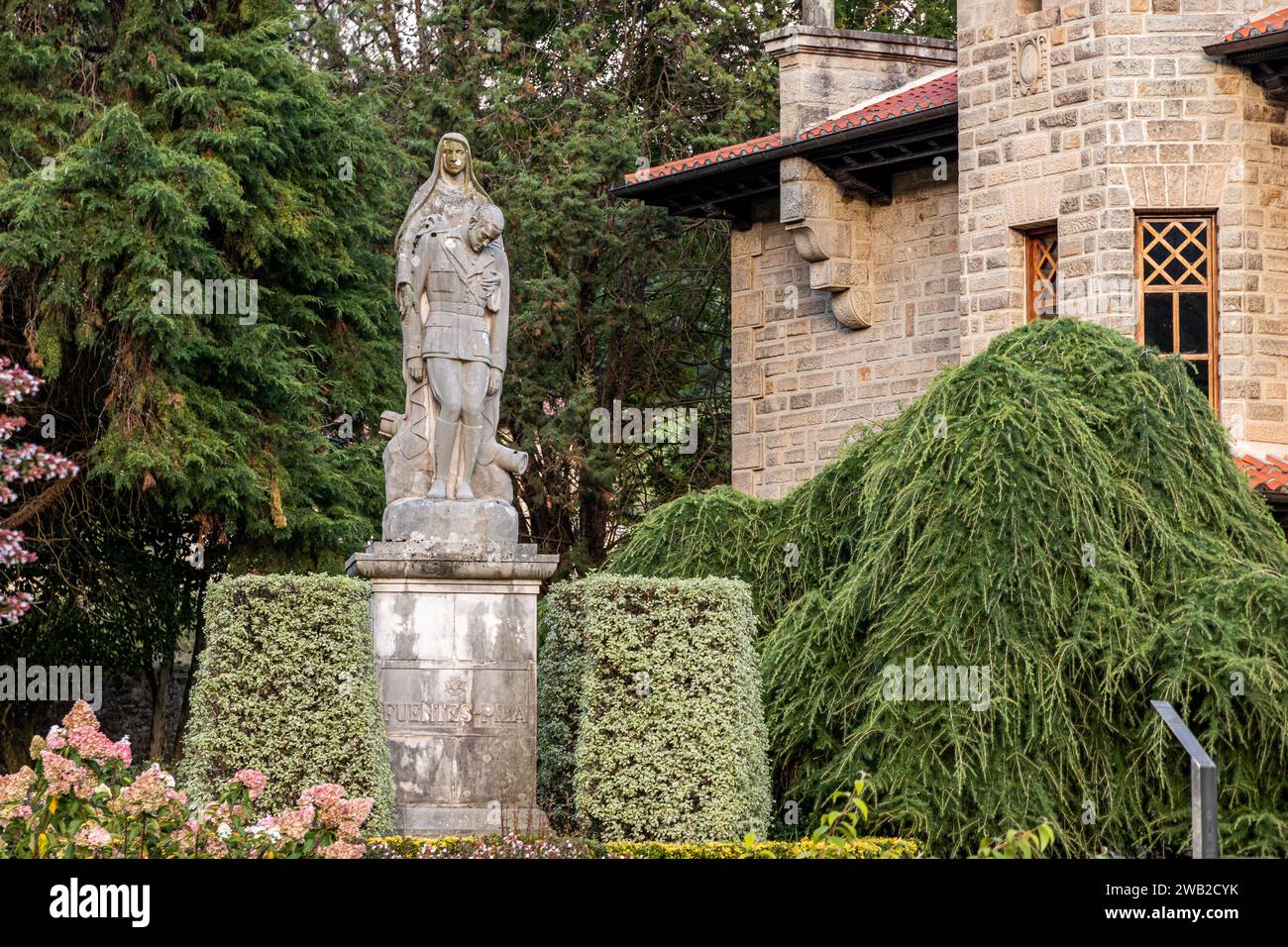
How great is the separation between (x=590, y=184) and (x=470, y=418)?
13.5 m

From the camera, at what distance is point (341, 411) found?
24.3 metres

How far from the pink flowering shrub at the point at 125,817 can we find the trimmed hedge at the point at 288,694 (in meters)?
3.15

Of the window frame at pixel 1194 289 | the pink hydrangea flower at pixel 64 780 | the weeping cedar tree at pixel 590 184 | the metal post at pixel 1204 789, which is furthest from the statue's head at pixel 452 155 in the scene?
the weeping cedar tree at pixel 590 184

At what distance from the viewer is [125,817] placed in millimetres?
8586

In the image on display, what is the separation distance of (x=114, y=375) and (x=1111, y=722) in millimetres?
11519

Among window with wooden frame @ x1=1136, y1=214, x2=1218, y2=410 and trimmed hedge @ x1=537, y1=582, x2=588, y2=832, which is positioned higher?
window with wooden frame @ x1=1136, y1=214, x2=1218, y2=410

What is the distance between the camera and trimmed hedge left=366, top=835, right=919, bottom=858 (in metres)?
11.5

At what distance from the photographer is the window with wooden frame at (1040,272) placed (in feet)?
64.4

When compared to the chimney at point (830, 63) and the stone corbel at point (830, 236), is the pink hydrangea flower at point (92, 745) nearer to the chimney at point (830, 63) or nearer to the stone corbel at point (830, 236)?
the stone corbel at point (830, 236)

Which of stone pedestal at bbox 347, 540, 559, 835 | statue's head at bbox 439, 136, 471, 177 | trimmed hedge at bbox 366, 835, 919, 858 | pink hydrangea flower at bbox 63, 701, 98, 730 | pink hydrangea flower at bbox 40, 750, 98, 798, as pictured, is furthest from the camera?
statue's head at bbox 439, 136, 471, 177

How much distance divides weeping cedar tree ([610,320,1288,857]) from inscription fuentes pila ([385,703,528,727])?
8.01 feet

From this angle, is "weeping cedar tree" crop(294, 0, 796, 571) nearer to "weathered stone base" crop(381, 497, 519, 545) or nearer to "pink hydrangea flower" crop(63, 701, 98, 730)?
"weathered stone base" crop(381, 497, 519, 545)

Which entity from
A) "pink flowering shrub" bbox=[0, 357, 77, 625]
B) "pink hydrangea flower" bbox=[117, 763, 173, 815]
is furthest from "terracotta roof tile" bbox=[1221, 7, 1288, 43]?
"pink hydrangea flower" bbox=[117, 763, 173, 815]
